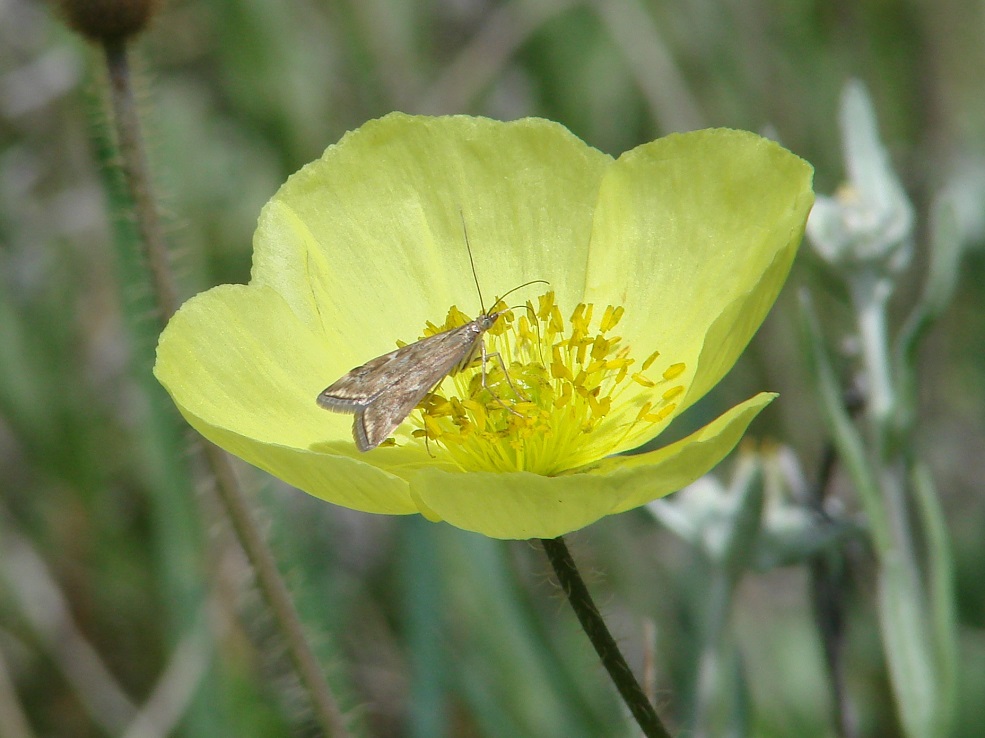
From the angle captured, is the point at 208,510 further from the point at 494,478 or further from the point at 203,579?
the point at 494,478

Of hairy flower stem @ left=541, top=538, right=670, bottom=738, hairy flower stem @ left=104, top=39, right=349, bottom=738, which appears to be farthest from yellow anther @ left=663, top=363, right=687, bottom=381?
hairy flower stem @ left=104, top=39, right=349, bottom=738

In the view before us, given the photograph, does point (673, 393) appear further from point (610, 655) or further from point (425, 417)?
point (610, 655)

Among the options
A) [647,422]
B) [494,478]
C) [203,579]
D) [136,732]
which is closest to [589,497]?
[494,478]

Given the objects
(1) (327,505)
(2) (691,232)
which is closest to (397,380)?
(2) (691,232)

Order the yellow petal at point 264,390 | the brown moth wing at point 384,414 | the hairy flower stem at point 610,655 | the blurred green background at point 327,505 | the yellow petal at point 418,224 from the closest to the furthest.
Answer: the hairy flower stem at point 610,655 < the yellow petal at point 264,390 < the brown moth wing at point 384,414 < the yellow petal at point 418,224 < the blurred green background at point 327,505

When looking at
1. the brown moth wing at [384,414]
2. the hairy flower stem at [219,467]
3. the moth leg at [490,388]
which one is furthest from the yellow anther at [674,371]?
the hairy flower stem at [219,467]

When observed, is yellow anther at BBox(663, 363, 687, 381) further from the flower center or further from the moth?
the moth

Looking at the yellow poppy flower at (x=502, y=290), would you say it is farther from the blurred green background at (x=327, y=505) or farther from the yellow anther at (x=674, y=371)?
the blurred green background at (x=327, y=505)
